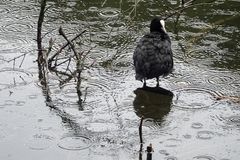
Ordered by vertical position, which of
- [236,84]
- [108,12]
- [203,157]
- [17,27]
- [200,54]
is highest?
[108,12]

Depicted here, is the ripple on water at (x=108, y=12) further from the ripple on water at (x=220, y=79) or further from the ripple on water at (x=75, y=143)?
the ripple on water at (x=75, y=143)

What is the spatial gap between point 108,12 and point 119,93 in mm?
2885

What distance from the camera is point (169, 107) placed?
6.81 m

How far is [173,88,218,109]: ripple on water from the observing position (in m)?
6.78

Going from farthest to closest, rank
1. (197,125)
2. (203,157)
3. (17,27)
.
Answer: (17,27)
(197,125)
(203,157)

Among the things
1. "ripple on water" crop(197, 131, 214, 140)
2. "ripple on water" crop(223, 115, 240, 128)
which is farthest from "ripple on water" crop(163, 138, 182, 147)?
"ripple on water" crop(223, 115, 240, 128)

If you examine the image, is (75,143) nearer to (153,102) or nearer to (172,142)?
(172,142)

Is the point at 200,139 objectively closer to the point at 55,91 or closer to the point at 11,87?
the point at 55,91

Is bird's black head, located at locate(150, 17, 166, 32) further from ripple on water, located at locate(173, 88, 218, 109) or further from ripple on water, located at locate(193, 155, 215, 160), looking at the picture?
ripple on water, located at locate(193, 155, 215, 160)

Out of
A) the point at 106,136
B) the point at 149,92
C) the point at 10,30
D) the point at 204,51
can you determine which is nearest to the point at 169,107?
the point at 149,92

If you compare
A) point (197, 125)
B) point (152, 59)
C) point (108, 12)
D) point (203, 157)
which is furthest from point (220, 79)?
point (108, 12)

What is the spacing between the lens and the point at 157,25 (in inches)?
305

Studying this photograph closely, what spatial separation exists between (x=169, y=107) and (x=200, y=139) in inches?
36.1

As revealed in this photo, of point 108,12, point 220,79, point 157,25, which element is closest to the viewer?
point 220,79
